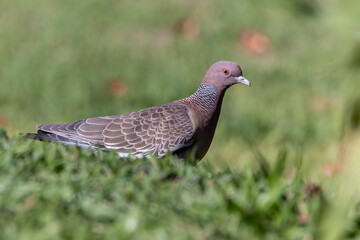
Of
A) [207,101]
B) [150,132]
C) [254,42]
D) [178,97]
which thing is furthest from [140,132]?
[254,42]

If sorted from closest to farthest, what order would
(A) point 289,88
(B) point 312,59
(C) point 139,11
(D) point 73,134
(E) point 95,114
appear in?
(D) point 73,134 → (E) point 95,114 → (A) point 289,88 → (B) point 312,59 → (C) point 139,11

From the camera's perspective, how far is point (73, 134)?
15.8 ft

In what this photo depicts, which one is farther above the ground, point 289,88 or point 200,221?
point 200,221

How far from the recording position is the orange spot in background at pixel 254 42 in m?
9.56

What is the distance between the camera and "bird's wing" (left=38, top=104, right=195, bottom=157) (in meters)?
4.72

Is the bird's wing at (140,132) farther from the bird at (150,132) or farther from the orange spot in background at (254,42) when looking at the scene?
the orange spot in background at (254,42)

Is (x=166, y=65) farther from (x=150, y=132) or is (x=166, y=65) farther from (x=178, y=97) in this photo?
(x=150, y=132)

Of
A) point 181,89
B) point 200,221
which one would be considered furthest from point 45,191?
point 181,89

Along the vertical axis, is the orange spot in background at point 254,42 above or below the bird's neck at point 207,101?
below

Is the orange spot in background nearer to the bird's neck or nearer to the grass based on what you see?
the grass

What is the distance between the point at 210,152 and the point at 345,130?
4.63 m

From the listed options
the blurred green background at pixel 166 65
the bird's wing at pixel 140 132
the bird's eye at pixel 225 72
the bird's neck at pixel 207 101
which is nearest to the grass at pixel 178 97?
the blurred green background at pixel 166 65

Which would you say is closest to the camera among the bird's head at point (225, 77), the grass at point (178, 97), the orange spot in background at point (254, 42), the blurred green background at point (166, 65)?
the grass at point (178, 97)

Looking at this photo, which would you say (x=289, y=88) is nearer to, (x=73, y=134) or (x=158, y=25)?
(x=158, y=25)
